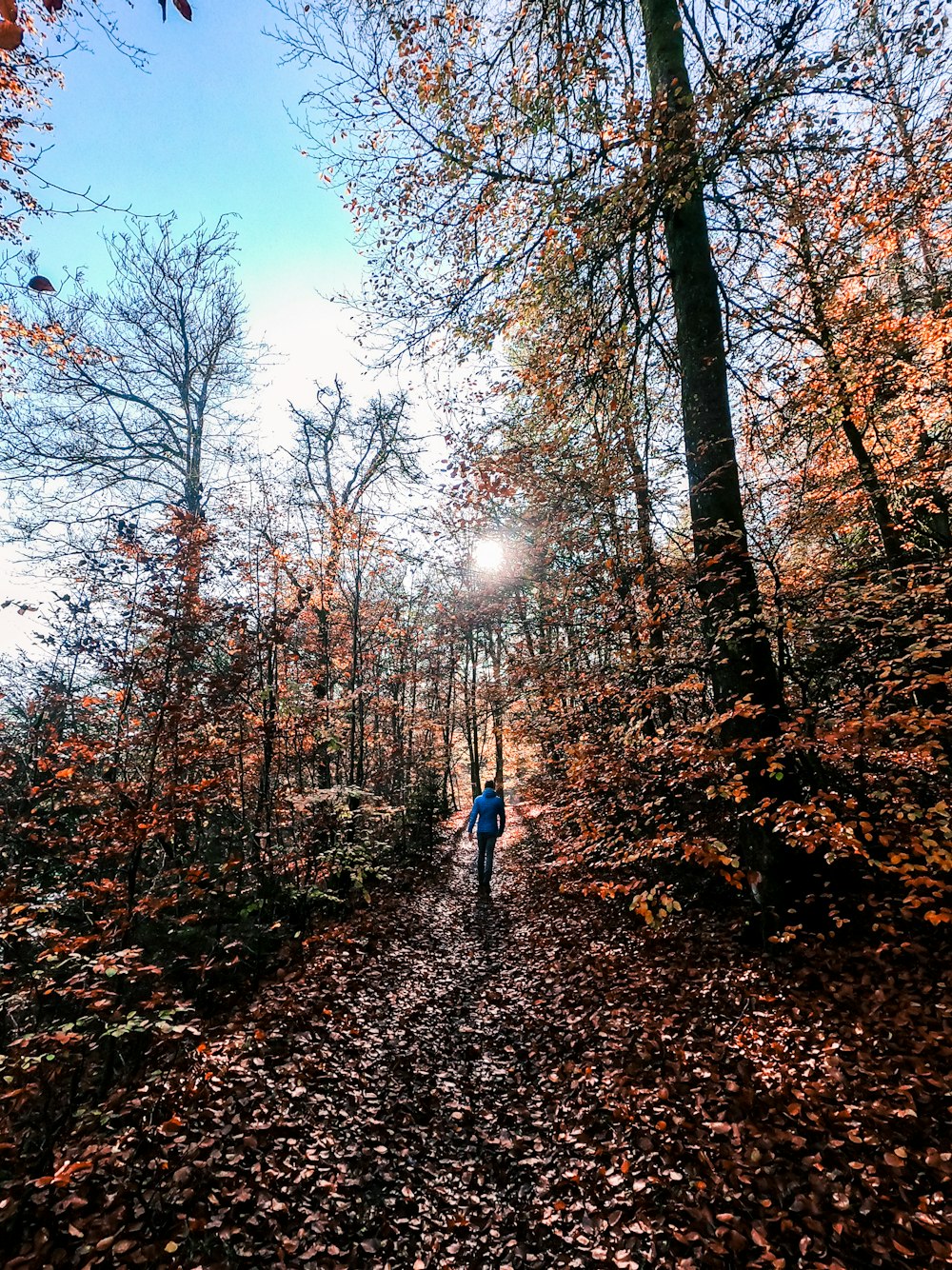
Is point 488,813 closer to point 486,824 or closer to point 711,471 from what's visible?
point 486,824

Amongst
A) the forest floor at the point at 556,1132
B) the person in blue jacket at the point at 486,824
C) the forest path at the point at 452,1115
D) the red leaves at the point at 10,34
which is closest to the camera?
the red leaves at the point at 10,34

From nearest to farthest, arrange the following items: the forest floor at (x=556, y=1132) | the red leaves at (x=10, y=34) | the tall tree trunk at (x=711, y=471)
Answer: the red leaves at (x=10, y=34)
the forest floor at (x=556, y=1132)
the tall tree trunk at (x=711, y=471)

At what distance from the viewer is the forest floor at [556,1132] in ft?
10.3

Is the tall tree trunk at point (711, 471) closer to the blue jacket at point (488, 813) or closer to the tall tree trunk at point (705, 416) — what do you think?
the tall tree trunk at point (705, 416)

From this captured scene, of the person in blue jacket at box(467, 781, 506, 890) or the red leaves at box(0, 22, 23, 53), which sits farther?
the person in blue jacket at box(467, 781, 506, 890)

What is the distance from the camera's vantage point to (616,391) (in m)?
7.67

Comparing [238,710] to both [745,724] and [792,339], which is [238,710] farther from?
[792,339]

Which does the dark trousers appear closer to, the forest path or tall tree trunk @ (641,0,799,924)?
the forest path

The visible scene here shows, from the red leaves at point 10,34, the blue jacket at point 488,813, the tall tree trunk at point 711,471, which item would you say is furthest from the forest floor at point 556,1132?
the red leaves at point 10,34

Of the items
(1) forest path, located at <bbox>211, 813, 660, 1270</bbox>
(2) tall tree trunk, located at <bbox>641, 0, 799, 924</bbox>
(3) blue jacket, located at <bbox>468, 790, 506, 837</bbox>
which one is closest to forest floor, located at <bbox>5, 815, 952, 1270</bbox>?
(1) forest path, located at <bbox>211, 813, 660, 1270</bbox>

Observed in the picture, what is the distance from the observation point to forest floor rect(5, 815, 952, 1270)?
10.3 ft

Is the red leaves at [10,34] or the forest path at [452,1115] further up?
the red leaves at [10,34]

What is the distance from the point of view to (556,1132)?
13.8ft

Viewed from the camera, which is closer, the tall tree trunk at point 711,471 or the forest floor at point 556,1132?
the forest floor at point 556,1132
